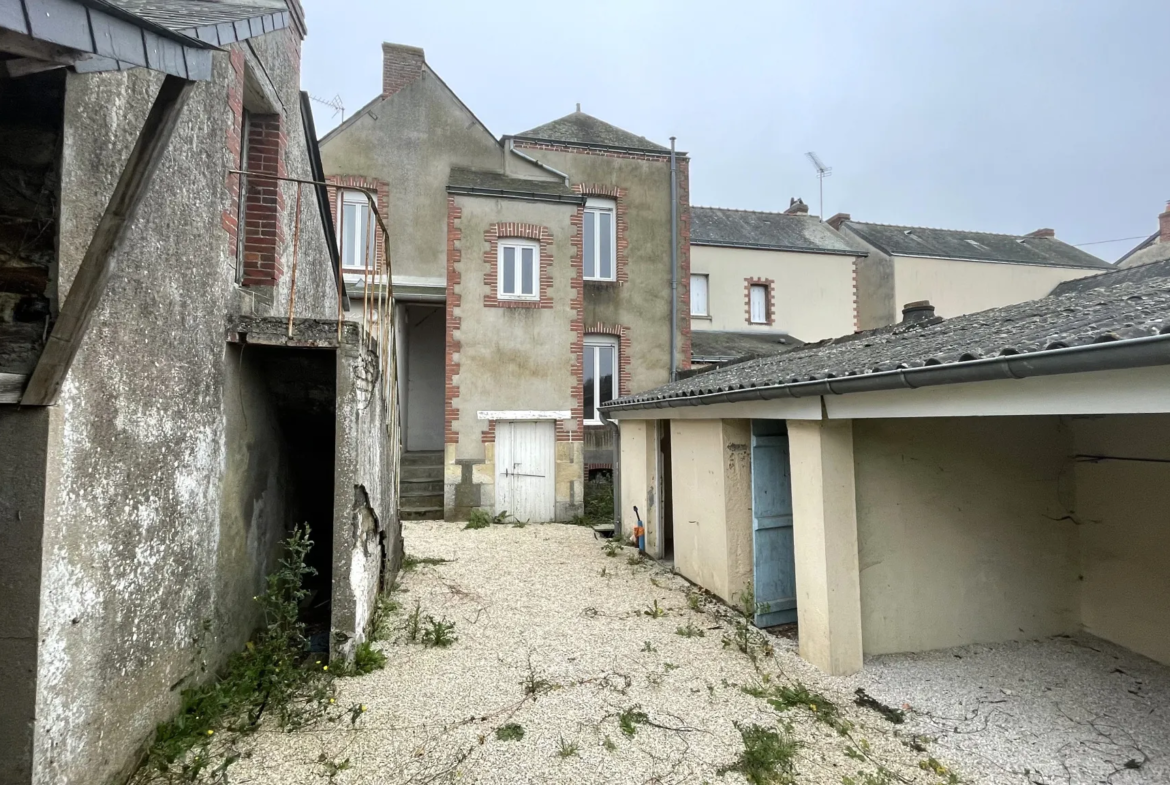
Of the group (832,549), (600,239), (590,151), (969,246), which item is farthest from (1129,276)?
(969,246)

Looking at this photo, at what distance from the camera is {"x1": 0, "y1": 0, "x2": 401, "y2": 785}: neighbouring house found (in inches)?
88.0

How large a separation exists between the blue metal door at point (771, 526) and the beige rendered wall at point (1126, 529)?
8.23 ft

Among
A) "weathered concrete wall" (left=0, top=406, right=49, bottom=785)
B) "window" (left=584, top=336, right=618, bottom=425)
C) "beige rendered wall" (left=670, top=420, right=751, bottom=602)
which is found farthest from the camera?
"window" (left=584, top=336, right=618, bottom=425)

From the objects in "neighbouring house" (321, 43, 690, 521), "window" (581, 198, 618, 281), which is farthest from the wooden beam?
"window" (581, 198, 618, 281)

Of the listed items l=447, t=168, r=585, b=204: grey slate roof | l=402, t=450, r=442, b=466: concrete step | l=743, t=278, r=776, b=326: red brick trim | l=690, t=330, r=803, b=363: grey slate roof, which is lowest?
l=402, t=450, r=442, b=466: concrete step

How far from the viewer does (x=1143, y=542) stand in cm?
464

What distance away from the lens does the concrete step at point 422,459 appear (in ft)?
40.3

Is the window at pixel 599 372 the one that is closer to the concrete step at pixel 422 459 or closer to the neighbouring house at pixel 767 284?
the concrete step at pixel 422 459

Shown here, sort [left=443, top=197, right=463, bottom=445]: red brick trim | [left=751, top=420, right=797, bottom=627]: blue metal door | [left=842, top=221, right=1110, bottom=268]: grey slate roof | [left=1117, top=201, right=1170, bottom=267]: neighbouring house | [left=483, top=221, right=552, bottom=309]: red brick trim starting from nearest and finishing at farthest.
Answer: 1. [left=751, top=420, right=797, bottom=627]: blue metal door
2. [left=443, top=197, right=463, bottom=445]: red brick trim
3. [left=483, top=221, right=552, bottom=309]: red brick trim
4. [left=1117, top=201, right=1170, bottom=267]: neighbouring house
5. [left=842, top=221, right=1110, bottom=268]: grey slate roof

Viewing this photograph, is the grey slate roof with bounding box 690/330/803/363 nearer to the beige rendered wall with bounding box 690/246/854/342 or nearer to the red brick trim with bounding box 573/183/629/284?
the beige rendered wall with bounding box 690/246/854/342

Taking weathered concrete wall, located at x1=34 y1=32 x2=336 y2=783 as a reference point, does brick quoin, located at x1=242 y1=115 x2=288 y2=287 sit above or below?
above

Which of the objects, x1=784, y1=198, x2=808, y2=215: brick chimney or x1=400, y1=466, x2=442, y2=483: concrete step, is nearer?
x1=400, y1=466, x2=442, y2=483: concrete step

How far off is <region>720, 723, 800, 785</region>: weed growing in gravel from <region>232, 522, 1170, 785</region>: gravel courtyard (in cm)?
5

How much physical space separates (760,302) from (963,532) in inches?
553
